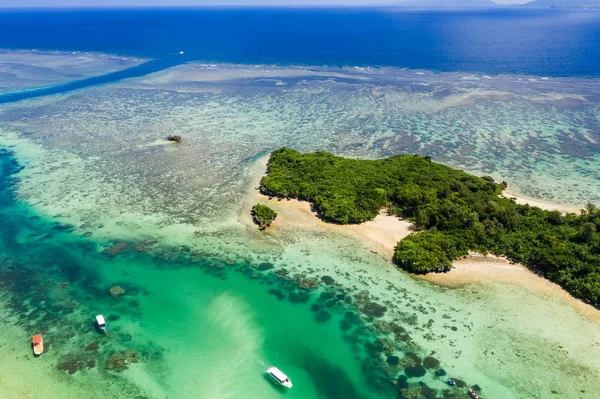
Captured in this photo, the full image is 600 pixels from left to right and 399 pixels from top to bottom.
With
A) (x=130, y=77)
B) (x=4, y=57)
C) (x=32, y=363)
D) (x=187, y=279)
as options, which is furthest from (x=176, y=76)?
(x=32, y=363)

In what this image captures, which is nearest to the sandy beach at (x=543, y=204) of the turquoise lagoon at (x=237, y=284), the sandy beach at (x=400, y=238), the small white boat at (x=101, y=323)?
the sandy beach at (x=400, y=238)

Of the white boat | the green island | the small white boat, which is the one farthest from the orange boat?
the green island

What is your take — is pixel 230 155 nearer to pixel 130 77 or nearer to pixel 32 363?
pixel 32 363

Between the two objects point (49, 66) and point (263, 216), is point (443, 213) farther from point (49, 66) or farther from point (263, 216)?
point (49, 66)

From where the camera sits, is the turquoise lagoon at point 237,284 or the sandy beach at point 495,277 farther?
the sandy beach at point 495,277

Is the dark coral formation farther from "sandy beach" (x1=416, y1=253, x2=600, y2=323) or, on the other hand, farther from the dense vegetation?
"sandy beach" (x1=416, y1=253, x2=600, y2=323)

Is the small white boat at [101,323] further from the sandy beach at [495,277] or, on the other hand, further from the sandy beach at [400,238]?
the sandy beach at [495,277]
